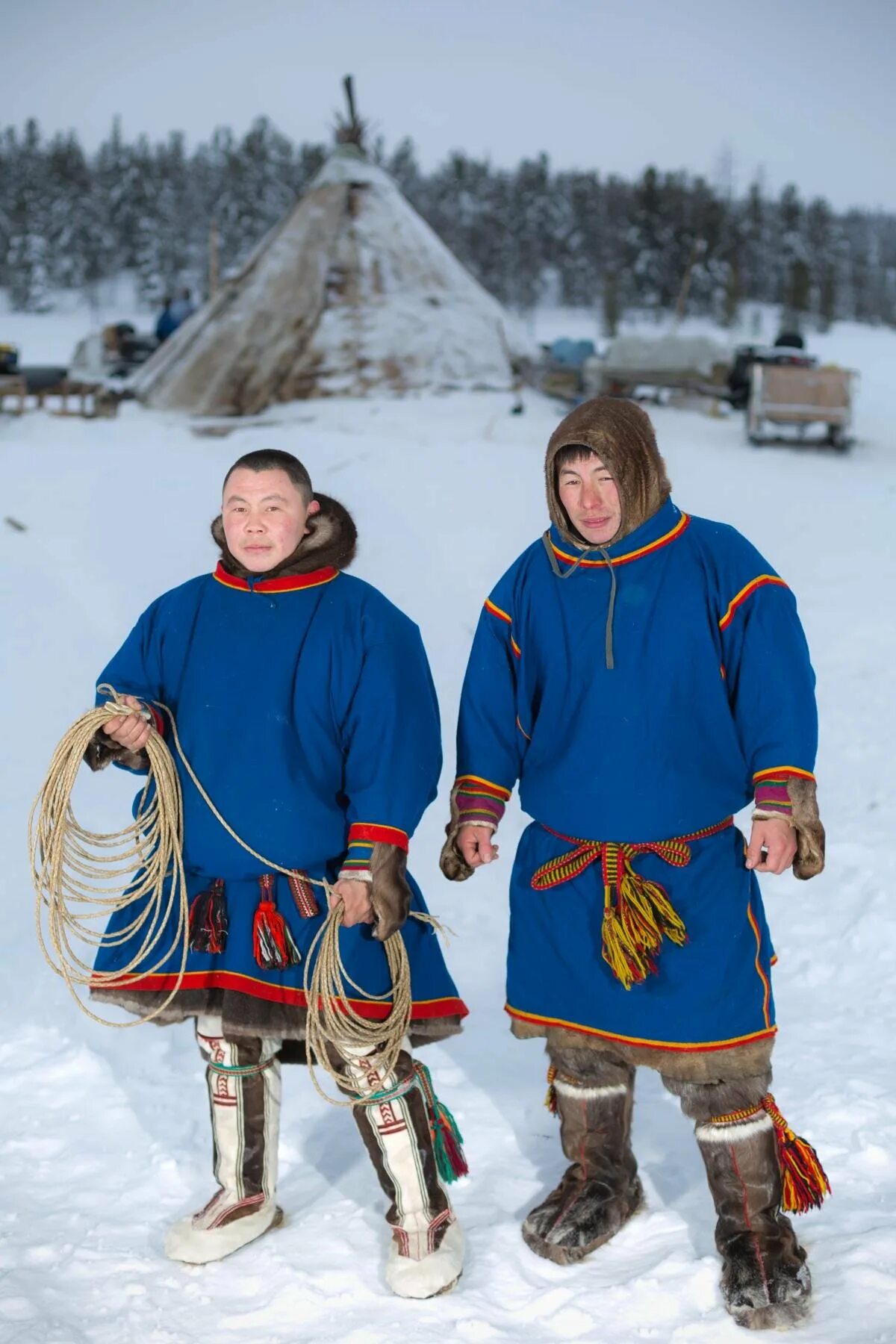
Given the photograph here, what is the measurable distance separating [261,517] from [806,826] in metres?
1.02

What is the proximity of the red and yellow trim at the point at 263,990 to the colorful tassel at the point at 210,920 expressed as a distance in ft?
0.16

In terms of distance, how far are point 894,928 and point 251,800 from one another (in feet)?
7.39

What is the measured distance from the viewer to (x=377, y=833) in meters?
1.97

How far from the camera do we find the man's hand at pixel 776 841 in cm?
192

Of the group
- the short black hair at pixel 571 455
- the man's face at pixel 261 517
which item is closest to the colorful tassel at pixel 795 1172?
the short black hair at pixel 571 455

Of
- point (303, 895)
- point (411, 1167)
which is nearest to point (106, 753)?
point (303, 895)

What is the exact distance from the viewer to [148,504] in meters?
7.18

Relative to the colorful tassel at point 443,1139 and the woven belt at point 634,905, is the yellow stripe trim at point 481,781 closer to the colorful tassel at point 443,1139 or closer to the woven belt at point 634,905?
the woven belt at point 634,905

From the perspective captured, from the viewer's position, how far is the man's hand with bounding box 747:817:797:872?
1916mm

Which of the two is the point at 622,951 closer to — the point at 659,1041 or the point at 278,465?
the point at 659,1041

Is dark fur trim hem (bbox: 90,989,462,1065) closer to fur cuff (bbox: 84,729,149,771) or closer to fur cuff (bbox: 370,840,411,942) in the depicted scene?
fur cuff (bbox: 370,840,411,942)

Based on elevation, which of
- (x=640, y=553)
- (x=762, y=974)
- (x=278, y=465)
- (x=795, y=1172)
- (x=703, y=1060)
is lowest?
(x=795, y=1172)

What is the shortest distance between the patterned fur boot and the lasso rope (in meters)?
0.37

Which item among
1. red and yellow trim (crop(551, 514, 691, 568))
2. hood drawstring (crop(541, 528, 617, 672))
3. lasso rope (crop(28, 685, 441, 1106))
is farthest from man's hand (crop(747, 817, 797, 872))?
lasso rope (crop(28, 685, 441, 1106))
